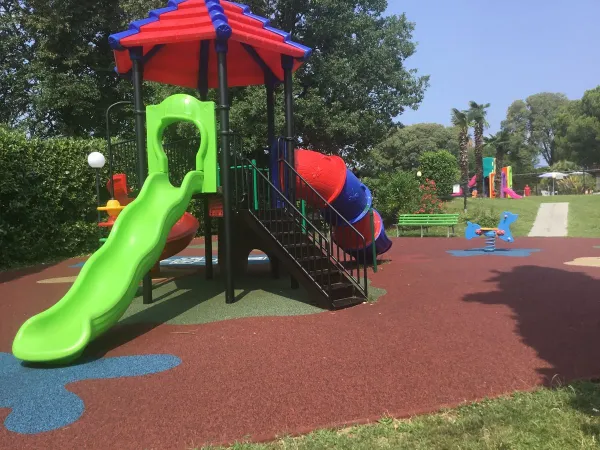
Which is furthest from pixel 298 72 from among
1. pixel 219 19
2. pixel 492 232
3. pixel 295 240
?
pixel 295 240

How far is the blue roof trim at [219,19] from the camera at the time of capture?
6555 mm

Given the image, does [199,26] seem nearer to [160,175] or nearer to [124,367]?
[160,175]

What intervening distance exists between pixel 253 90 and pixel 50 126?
37.0 ft

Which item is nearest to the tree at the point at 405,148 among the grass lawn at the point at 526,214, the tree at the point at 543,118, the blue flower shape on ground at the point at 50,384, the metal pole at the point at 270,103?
the grass lawn at the point at 526,214

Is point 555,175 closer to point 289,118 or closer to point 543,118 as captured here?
point 543,118

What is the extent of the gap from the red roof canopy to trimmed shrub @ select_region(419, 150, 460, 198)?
23.6m

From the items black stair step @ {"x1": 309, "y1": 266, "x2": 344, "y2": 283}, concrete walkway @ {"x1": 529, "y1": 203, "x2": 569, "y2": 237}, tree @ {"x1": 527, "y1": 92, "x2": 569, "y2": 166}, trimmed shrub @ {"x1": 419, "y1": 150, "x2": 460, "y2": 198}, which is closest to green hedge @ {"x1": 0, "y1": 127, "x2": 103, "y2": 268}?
black stair step @ {"x1": 309, "y1": 266, "x2": 344, "y2": 283}

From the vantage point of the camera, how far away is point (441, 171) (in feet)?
103

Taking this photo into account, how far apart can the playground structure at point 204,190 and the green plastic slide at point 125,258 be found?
1 centimetres

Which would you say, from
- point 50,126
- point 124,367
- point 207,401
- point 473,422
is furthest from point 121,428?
point 50,126

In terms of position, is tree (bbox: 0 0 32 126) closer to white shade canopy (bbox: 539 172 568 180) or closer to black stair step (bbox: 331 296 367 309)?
black stair step (bbox: 331 296 367 309)

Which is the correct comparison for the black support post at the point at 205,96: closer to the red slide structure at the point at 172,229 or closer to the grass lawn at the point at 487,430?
the red slide structure at the point at 172,229

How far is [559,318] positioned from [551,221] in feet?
62.3

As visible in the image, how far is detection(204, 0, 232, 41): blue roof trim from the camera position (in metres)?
6.55
